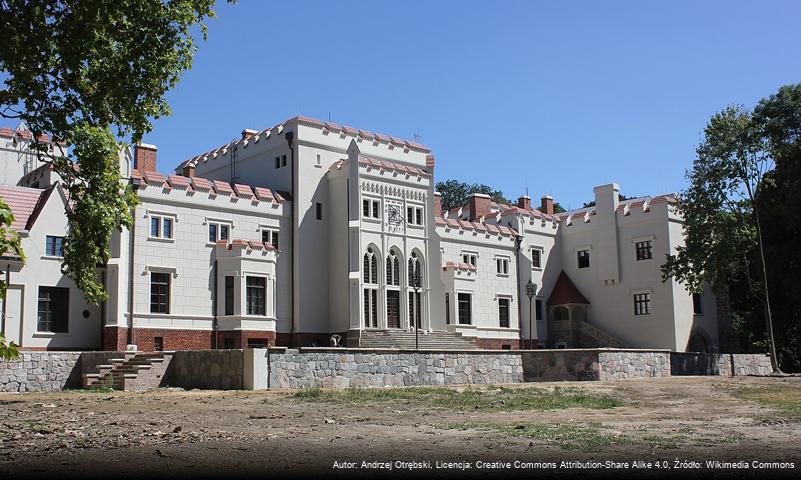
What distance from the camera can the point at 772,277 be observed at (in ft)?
135

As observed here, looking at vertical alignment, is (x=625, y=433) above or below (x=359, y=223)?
below

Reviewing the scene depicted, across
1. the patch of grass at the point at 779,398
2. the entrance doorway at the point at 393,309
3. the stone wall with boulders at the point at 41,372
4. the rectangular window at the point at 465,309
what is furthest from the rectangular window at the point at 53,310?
the patch of grass at the point at 779,398

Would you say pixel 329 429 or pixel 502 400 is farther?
pixel 502 400

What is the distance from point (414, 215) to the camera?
41375 mm

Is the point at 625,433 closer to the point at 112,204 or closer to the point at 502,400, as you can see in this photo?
the point at 502,400

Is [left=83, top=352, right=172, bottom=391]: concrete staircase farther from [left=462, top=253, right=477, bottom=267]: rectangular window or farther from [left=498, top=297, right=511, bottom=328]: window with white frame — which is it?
[left=498, top=297, right=511, bottom=328]: window with white frame

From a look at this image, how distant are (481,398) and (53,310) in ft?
66.3

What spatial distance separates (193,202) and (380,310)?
398 inches

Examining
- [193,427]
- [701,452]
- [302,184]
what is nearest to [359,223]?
[302,184]

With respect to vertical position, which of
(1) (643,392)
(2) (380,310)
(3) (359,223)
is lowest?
(1) (643,392)

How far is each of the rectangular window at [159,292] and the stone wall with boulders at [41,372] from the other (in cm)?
639

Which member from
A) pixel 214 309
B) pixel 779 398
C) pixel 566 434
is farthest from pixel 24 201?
pixel 779 398

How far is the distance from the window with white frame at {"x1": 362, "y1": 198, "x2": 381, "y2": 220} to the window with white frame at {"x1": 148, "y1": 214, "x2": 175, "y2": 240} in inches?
359

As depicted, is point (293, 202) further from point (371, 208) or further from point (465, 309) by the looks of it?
point (465, 309)
